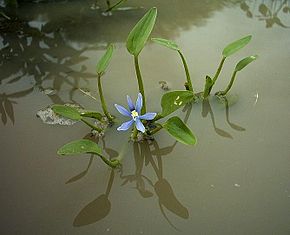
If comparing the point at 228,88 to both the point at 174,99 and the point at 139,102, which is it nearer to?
the point at 174,99

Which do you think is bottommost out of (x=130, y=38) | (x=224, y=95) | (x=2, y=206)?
(x=2, y=206)

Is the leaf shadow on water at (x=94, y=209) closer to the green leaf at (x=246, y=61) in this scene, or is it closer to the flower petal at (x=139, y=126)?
the flower petal at (x=139, y=126)

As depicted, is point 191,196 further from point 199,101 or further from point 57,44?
point 57,44

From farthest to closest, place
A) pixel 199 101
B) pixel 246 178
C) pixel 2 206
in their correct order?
1. pixel 199 101
2. pixel 246 178
3. pixel 2 206

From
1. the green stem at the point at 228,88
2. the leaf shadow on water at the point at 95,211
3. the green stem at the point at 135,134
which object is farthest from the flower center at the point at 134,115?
the green stem at the point at 228,88

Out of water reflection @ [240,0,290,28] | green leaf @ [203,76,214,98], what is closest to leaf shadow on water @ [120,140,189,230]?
green leaf @ [203,76,214,98]

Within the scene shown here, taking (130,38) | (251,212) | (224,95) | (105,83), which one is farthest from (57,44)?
(251,212)

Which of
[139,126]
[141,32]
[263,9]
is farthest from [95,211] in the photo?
[263,9]
